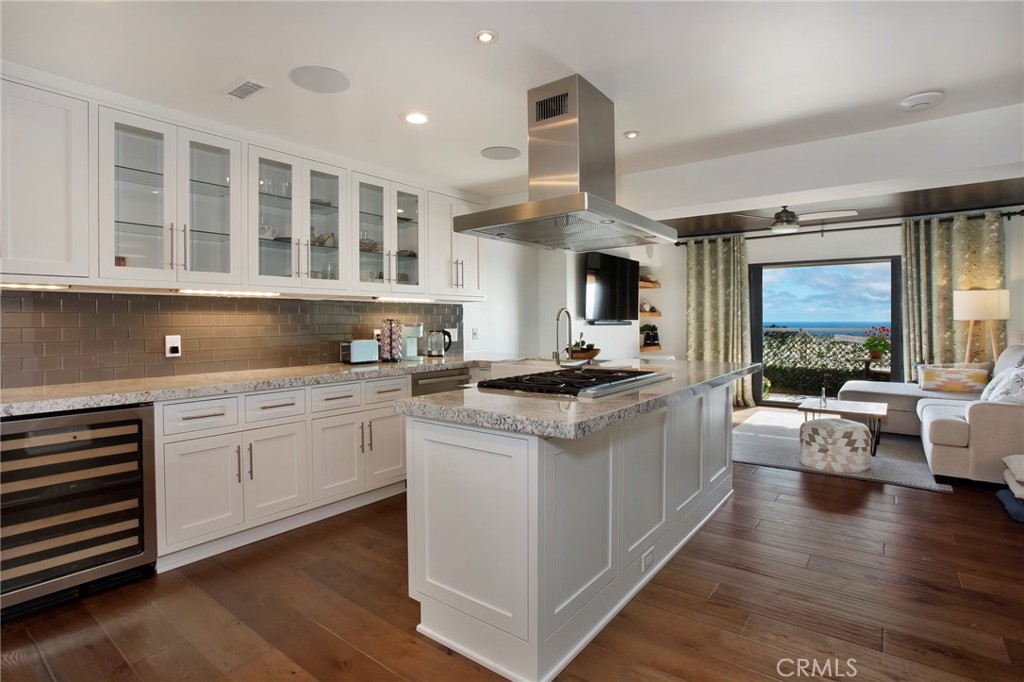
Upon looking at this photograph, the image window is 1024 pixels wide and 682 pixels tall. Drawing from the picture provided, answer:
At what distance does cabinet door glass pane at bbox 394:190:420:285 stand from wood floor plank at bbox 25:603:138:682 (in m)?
2.58

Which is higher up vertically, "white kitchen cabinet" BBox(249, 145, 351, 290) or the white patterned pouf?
"white kitchen cabinet" BBox(249, 145, 351, 290)

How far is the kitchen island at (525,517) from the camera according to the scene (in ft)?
5.73

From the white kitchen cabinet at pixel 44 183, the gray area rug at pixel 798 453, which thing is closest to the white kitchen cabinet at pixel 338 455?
the white kitchen cabinet at pixel 44 183

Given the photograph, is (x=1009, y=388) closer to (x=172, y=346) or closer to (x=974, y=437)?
(x=974, y=437)

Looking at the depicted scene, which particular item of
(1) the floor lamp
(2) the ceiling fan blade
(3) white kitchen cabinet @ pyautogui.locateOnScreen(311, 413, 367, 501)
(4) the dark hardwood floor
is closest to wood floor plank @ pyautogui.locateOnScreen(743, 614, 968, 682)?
(4) the dark hardwood floor

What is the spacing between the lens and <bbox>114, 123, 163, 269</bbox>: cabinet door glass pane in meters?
2.68

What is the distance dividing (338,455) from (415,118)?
206cm

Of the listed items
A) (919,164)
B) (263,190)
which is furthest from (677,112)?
(263,190)

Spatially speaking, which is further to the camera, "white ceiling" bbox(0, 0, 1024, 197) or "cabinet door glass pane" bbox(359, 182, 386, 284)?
"cabinet door glass pane" bbox(359, 182, 386, 284)

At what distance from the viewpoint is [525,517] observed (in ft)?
5.73

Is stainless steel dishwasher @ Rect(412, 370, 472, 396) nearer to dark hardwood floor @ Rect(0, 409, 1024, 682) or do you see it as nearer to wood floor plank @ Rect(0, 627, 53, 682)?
dark hardwood floor @ Rect(0, 409, 1024, 682)

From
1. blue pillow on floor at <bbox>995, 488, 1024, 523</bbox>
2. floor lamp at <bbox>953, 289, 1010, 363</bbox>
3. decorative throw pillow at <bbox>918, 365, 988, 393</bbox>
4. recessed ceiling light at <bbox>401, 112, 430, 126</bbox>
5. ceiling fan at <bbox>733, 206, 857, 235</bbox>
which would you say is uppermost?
recessed ceiling light at <bbox>401, 112, 430, 126</bbox>

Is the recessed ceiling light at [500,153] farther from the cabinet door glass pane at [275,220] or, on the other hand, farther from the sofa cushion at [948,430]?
the sofa cushion at [948,430]

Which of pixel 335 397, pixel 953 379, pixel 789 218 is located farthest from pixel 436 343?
pixel 953 379
